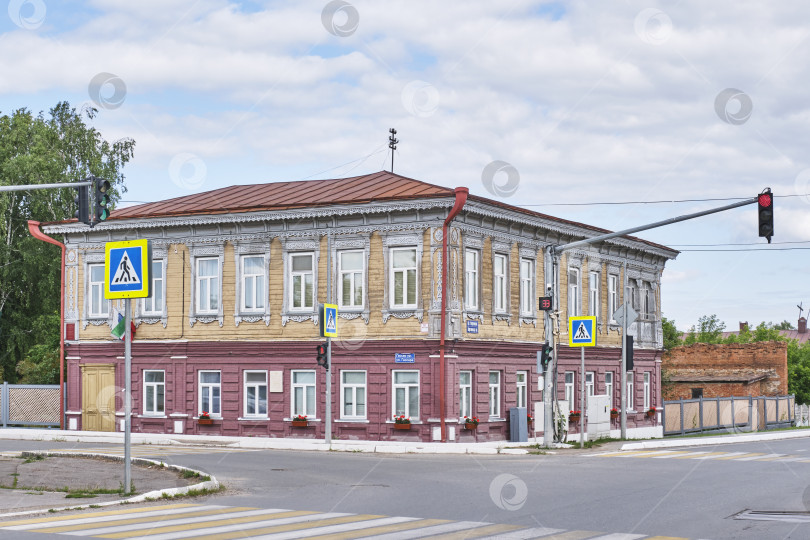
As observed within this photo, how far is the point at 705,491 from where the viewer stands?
1747 centimetres

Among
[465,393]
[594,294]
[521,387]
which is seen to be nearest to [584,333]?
[465,393]

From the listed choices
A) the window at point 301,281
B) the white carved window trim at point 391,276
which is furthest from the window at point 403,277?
the window at point 301,281

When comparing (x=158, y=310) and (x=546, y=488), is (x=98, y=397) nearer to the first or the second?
(x=158, y=310)

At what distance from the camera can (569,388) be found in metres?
38.9

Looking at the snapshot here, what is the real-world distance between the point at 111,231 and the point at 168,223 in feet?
8.67

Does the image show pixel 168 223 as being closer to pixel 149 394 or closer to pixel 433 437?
pixel 149 394

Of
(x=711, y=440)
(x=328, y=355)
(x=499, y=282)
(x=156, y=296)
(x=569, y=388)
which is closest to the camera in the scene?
(x=328, y=355)

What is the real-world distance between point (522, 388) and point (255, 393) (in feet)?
28.9

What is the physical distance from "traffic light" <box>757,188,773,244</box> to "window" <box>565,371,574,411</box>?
663 inches

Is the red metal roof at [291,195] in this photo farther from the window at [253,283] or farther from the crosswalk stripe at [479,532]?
the crosswalk stripe at [479,532]

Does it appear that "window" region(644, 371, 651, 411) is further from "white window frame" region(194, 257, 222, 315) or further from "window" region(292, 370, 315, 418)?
"white window frame" region(194, 257, 222, 315)

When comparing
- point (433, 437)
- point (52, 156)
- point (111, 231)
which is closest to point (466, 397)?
point (433, 437)

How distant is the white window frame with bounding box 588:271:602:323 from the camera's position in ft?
133

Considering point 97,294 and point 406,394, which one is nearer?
point 406,394
